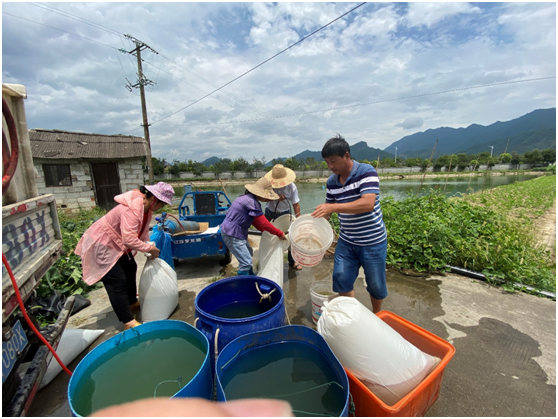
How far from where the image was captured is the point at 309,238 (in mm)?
2771

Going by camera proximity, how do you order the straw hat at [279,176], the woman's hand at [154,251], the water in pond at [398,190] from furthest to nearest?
the water in pond at [398,190], the straw hat at [279,176], the woman's hand at [154,251]

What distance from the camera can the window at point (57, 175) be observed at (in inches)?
389

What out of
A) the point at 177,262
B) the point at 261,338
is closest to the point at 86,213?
the point at 177,262

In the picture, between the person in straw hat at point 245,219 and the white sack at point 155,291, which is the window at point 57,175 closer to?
the white sack at point 155,291

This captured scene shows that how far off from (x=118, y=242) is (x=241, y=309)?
1440 mm

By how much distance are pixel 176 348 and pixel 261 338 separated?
0.67m

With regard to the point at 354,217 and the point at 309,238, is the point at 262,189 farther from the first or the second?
the point at 354,217

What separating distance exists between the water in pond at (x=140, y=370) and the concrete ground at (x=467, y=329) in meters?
0.76

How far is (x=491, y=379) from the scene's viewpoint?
204 cm

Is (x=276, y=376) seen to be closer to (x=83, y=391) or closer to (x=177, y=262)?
(x=83, y=391)

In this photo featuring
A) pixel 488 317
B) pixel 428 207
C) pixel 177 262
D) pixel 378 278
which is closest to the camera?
pixel 378 278

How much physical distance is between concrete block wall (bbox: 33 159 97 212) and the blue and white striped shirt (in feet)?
38.3

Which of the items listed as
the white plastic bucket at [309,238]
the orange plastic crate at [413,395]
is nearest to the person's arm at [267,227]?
the white plastic bucket at [309,238]

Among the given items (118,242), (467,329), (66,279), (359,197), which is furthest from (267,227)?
(66,279)
